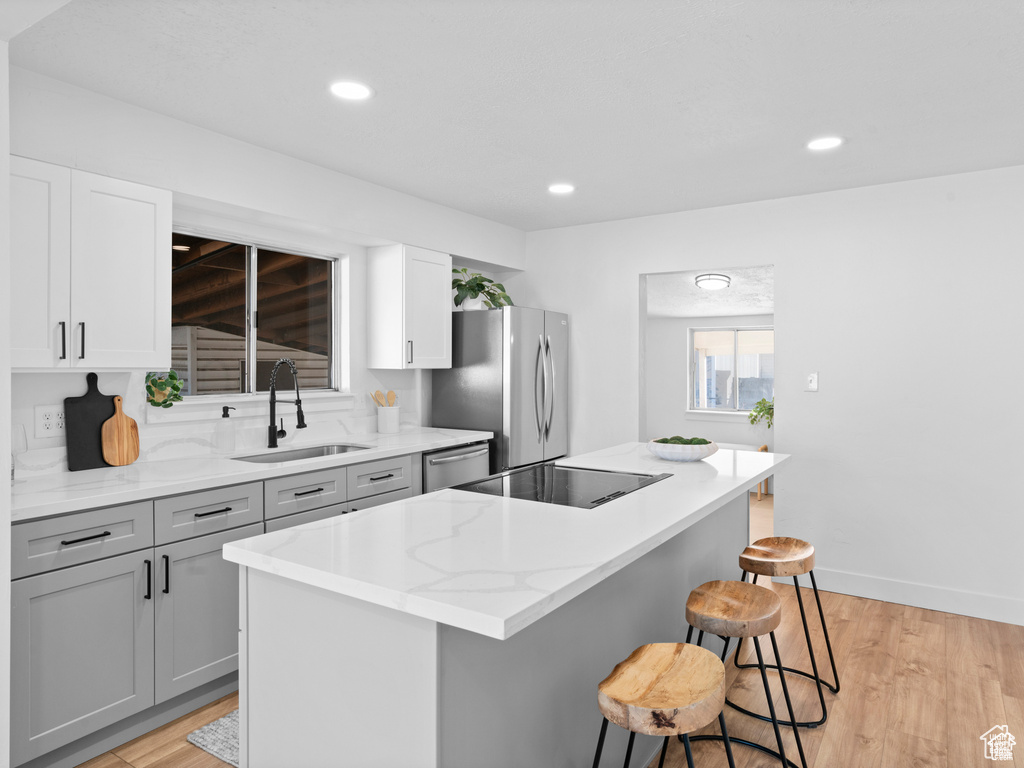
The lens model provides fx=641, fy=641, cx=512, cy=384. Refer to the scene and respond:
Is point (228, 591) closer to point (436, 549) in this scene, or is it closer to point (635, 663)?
point (436, 549)

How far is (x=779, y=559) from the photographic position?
2.51 m

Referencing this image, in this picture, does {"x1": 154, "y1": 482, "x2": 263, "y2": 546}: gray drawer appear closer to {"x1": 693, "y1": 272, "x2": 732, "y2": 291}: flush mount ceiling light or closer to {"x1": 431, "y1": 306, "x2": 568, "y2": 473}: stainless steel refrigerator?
{"x1": 431, "y1": 306, "x2": 568, "y2": 473}: stainless steel refrigerator

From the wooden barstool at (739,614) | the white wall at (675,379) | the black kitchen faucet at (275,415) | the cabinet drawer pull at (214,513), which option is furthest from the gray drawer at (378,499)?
the white wall at (675,379)

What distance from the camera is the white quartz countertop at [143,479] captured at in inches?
82.6

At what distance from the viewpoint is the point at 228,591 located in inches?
103

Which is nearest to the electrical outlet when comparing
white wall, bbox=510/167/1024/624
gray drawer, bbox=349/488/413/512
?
gray drawer, bbox=349/488/413/512

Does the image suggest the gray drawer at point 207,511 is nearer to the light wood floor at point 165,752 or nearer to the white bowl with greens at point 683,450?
the light wood floor at point 165,752

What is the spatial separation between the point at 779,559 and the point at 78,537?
252cm

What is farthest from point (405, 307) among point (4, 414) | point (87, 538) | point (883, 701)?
point (883, 701)

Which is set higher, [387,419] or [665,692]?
[387,419]

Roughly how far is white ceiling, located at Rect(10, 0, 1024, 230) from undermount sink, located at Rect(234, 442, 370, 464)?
5.00ft

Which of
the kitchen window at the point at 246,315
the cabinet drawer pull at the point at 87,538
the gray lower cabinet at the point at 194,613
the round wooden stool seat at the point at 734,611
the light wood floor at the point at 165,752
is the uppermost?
the kitchen window at the point at 246,315

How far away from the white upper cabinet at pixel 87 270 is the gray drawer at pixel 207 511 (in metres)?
0.61

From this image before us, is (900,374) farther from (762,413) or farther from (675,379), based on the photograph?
(675,379)
